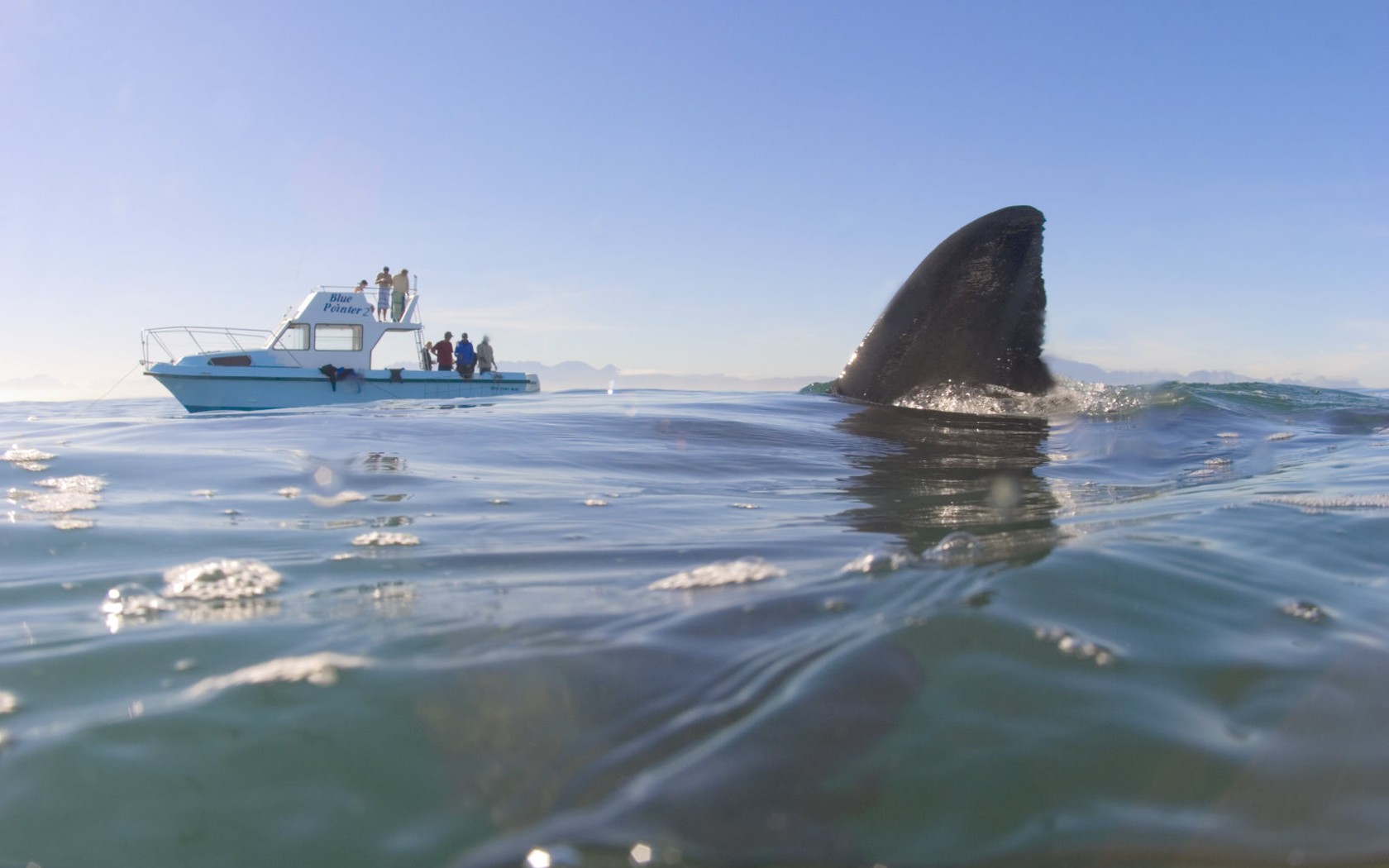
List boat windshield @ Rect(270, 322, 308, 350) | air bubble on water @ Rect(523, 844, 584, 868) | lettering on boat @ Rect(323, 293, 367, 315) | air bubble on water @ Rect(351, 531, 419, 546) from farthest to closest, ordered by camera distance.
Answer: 1. lettering on boat @ Rect(323, 293, 367, 315)
2. boat windshield @ Rect(270, 322, 308, 350)
3. air bubble on water @ Rect(351, 531, 419, 546)
4. air bubble on water @ Rect(523, 844, 584, 868)

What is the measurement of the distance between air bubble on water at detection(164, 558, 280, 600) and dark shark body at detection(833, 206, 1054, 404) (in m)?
6.04

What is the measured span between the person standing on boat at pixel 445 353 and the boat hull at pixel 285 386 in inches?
32.2

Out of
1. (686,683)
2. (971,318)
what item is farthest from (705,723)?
(971,318)

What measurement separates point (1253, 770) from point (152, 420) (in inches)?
375

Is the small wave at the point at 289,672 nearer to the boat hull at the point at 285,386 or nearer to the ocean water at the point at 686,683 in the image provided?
the ocean water at the point at 686,683

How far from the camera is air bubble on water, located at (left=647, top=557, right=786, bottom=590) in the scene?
2.89m

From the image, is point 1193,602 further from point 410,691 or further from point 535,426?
point 535,426

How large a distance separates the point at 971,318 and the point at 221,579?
636 cm

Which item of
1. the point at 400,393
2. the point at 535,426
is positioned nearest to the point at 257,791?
the point at 535,426

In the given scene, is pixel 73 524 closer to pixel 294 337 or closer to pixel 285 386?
pixel 285 386

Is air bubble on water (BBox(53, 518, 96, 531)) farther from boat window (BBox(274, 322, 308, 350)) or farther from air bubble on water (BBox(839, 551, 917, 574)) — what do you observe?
boat window (BBox(274, 322, 308, 350))

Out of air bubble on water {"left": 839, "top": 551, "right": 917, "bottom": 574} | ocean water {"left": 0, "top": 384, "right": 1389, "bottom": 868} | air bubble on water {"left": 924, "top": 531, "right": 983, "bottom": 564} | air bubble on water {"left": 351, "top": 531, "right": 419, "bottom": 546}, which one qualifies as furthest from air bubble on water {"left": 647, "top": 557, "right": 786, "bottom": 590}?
air bubble on water {"left": 351, "top": 531, "right": 419, "bottom": 546}

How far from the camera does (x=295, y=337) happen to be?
2978 centimetres

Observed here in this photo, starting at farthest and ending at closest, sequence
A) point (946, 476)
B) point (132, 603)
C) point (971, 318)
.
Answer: point (971, 318)
point (946, 476)
point (132, 603)
